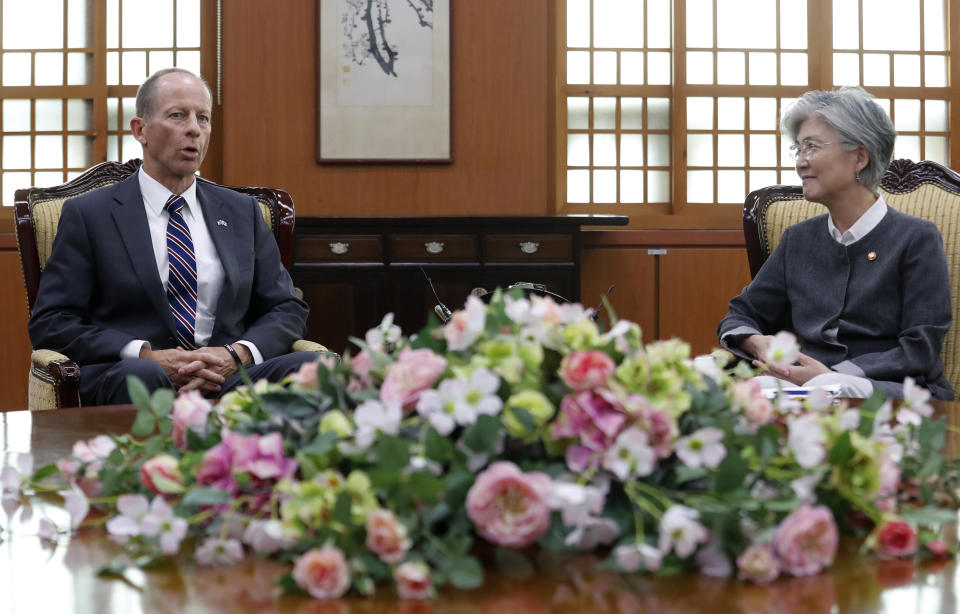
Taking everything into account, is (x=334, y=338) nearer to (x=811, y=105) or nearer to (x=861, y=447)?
(x=811, y=105)

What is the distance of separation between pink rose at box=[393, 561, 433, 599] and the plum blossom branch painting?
415cm

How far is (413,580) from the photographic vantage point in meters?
0.62

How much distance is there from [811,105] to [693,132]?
2592 mm

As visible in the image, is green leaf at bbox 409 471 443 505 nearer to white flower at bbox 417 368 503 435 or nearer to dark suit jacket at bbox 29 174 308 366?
white flower at bbox 417 368 503 435

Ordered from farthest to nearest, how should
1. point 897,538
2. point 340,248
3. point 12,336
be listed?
point 12,336, point 340,248, point 897,538

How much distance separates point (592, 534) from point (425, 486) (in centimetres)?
14

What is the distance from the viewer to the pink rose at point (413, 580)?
0.62m

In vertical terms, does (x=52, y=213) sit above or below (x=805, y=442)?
above

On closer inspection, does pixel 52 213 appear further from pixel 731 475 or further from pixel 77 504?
pixel 731 475

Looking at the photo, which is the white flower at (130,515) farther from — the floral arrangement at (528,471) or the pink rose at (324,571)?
the pink rose at (324,571)

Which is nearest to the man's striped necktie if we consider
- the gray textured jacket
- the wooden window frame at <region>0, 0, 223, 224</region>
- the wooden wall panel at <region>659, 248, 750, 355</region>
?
the gray textured jacket

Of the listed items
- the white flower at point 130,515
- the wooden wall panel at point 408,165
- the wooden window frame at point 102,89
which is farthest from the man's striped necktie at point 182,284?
the wooden window frame at point 102,89

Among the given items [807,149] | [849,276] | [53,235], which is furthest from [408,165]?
[849,276]

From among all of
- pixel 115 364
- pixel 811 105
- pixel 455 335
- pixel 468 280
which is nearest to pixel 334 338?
pixel 468 280
